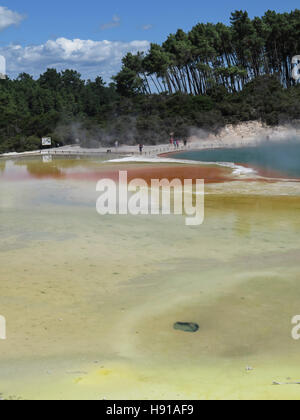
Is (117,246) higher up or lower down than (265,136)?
lower down

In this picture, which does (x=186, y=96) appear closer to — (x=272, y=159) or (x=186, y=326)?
(x=272, y=159)

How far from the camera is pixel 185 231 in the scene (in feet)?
56.5

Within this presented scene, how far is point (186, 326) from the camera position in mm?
9859

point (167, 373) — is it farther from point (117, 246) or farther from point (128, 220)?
point (128, 220)

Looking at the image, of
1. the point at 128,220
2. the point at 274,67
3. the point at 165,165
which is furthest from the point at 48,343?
the point at 274,67

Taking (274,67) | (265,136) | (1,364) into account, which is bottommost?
(1,364)

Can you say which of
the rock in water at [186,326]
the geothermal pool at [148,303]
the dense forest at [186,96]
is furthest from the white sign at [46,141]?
the rock in water at [186,326]

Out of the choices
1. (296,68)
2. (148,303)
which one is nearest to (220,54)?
(296,68)

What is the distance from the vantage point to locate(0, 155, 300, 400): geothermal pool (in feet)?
25.0

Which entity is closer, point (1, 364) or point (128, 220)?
point (1, 364)

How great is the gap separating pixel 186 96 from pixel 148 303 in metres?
66.0

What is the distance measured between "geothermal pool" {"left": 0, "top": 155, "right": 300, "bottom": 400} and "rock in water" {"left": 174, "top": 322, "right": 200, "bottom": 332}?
11 cm

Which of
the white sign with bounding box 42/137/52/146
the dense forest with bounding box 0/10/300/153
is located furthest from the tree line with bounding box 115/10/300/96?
the white sign with bounding box 42/137/52/146

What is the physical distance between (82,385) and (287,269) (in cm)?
709
